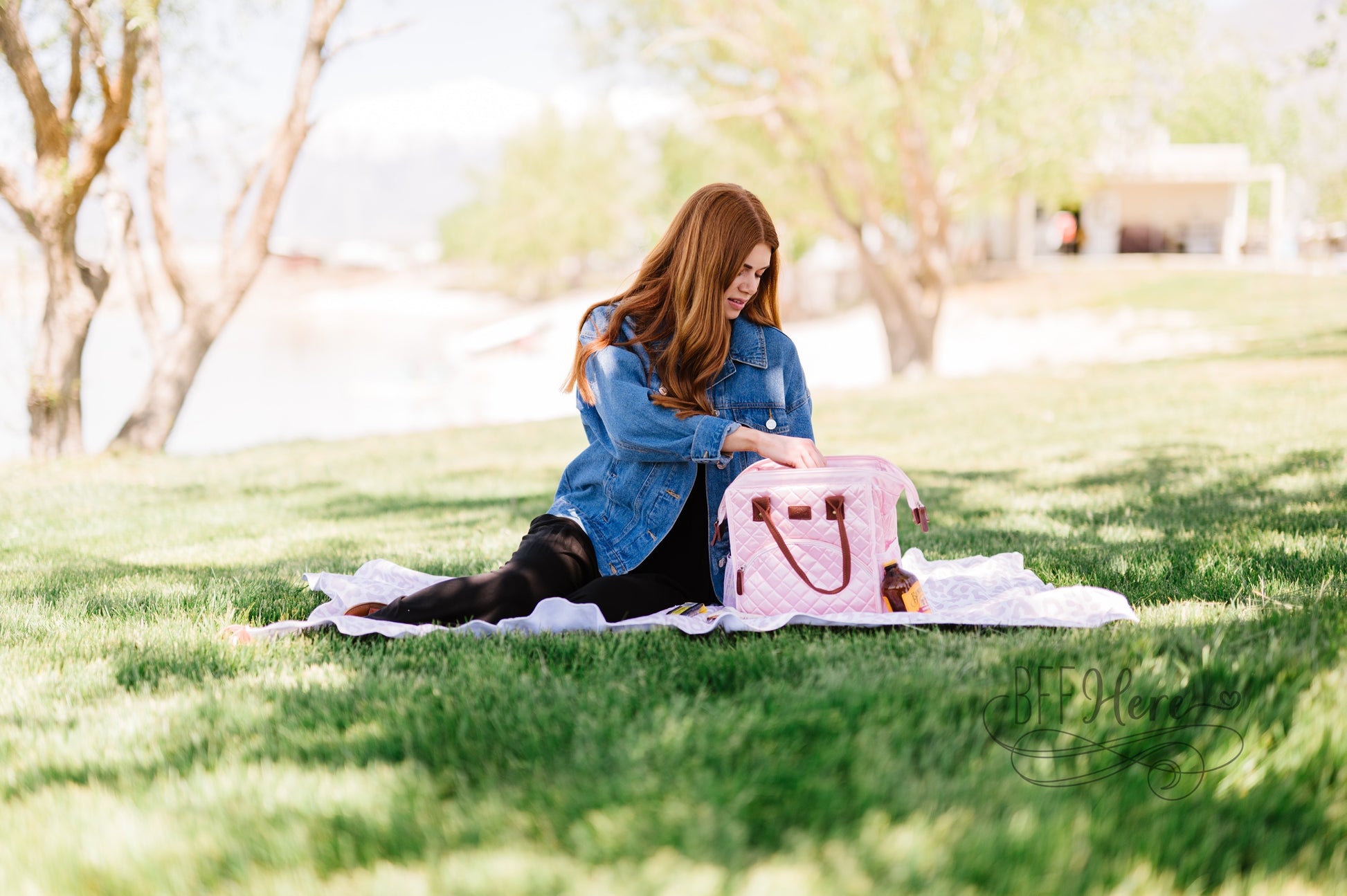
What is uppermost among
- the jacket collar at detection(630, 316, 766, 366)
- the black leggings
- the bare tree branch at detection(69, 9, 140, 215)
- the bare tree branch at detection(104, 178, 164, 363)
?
the bare tree branch at detection(69, 9, 140, 215)

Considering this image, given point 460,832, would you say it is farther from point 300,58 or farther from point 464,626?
point 300,58

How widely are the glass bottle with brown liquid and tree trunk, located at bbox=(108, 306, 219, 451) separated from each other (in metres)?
9.63

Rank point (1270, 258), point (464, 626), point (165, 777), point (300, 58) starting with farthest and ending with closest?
point (1270, 258)
point (300, 58)
point (464, 626)
point (165, 777)

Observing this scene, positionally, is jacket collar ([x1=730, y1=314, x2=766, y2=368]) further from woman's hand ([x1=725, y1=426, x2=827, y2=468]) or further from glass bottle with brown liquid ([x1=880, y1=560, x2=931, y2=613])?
glass bottle with brown liquid ([x1=880, y1=560, x2=931, y2=613])

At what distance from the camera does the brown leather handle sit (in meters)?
3.39

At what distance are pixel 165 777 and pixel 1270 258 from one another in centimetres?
3972

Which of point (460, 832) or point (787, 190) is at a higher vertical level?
point (787, 190)

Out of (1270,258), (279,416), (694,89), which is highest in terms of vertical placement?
(694,89)

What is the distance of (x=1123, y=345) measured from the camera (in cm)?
2423

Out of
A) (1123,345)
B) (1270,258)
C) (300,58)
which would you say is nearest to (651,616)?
(300,58)

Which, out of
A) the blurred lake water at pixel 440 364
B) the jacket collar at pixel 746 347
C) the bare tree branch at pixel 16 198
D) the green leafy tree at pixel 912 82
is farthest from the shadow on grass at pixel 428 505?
the green leafy tree at pixel 912 82

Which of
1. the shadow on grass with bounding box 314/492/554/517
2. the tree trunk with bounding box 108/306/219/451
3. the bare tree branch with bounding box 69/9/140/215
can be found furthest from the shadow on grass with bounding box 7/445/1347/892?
the tree trunk with bounding box 108/306/219/451

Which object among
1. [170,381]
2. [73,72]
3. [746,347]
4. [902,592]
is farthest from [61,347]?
[902,592]

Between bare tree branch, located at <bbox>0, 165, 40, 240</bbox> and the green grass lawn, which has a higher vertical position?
bare tree branch, located at <bbox>0, 165, 40, 240</bbox>
